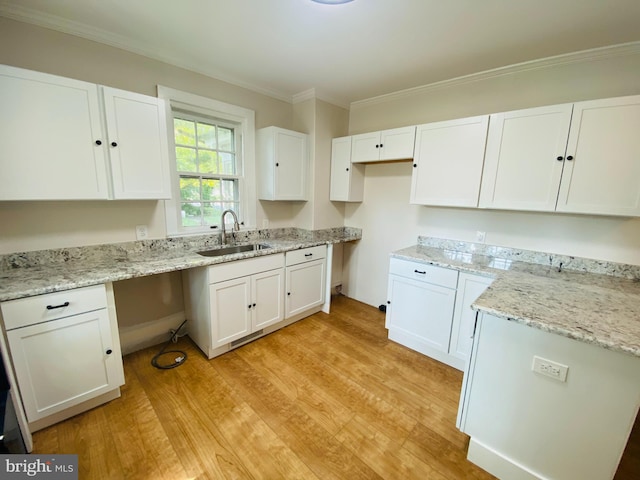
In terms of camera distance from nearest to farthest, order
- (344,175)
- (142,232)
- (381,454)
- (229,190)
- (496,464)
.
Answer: (496,464) < (381,454) < (142,232) < (229,190) < (344,175)

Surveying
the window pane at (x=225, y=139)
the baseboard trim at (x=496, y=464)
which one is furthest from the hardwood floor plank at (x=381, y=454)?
the window pane at (x=225, y=139)

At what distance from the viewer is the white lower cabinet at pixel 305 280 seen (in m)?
2.79

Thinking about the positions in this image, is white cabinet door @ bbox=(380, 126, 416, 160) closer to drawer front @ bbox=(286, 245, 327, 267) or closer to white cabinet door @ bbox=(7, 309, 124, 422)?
drawer front @ bbox=(286, 245, 327, 267)

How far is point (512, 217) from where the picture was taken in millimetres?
2344

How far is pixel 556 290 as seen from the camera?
165 cm

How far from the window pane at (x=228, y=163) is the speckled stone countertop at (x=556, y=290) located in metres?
1.91

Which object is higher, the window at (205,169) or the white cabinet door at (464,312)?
the window at (205,169)

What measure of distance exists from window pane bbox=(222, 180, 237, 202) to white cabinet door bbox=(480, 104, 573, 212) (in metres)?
2.42

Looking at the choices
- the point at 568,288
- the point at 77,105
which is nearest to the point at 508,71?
the point at 568,288

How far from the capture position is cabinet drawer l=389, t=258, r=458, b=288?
223cm

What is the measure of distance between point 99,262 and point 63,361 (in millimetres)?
711

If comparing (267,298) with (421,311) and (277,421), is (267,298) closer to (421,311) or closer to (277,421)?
(277,421)

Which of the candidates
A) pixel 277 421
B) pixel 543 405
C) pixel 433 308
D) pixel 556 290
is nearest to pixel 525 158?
pixel 556 290

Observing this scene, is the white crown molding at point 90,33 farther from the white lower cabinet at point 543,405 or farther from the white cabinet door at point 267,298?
the white lower cabinet at point 543,405
